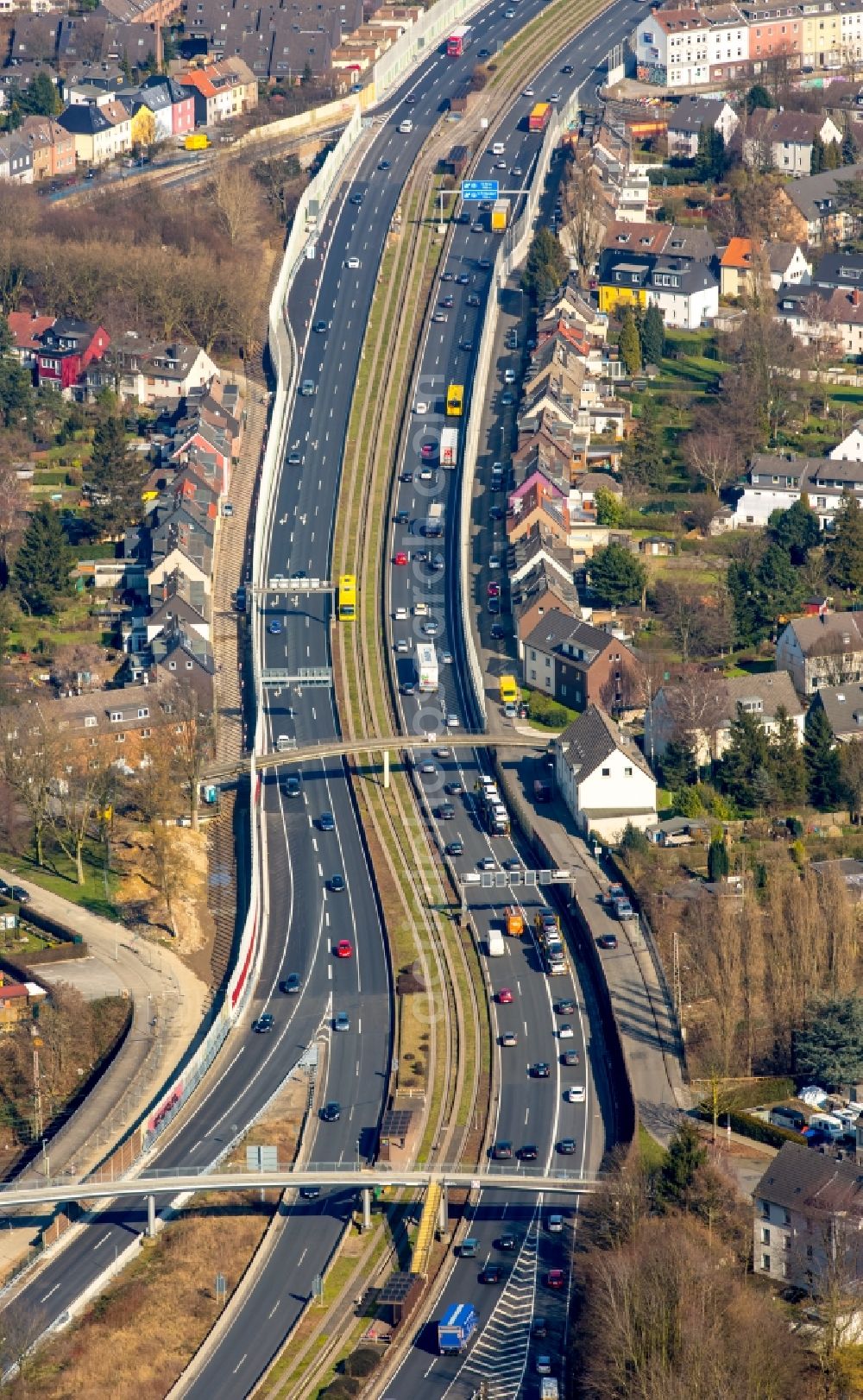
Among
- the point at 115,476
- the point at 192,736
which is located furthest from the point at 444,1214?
the point at 115,476

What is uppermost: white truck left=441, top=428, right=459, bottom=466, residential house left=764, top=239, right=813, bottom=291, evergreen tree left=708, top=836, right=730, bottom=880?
residential house left=764, top=239, right=813, bottom=291

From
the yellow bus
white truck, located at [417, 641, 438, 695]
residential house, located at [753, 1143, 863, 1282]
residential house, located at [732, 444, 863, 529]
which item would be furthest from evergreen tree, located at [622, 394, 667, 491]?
residential house, located at [753, 1143, 863, 1282]

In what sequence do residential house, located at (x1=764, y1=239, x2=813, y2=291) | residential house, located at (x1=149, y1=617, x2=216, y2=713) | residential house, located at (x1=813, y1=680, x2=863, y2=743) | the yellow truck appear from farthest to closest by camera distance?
1. residential house, located at (x1=764, y1=239, x2=813, y2=291)
2. residential house, located at (x1=149, y1=617, x2=216, y2=713)
3. residential house, located at (x1=813, y1=680, x2=863, y2=743)
4. the yellow truck

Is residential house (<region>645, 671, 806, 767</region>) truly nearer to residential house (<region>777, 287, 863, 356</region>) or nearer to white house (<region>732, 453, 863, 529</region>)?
white house (<region>732, 453, 863, 529</region>)

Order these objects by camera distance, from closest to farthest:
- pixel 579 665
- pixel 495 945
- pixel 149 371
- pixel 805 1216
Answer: pixel 805 1216
pixel 495 945
pixel 579 665
pixel 149 371

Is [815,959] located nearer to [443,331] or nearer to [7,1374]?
[7,1374]

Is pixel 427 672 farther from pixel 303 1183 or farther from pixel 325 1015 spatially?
pixel 303 1183
